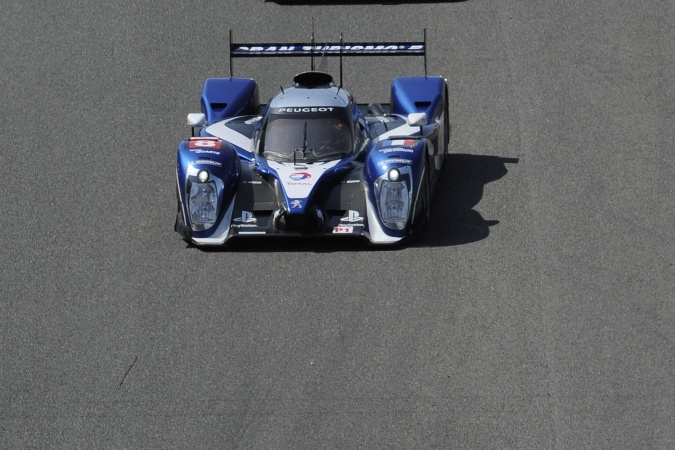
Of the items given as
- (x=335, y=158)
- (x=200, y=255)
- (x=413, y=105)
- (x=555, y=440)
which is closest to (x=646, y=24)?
(x=413, y=105)

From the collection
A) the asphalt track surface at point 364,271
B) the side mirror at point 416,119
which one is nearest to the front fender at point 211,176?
the asphalt track surface at point 364,271

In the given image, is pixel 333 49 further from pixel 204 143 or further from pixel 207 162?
pixel 207 162

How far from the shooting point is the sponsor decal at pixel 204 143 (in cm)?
1664

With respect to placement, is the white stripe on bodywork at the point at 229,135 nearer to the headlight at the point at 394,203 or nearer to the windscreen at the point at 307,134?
the windscreen at the point at 307,134

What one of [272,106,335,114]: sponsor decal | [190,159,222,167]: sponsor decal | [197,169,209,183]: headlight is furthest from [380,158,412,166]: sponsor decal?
[197,169,209,183]: headlight

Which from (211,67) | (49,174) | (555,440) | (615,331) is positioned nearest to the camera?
(555,440)

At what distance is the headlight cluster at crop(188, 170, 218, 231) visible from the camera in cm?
1606

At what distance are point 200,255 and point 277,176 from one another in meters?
1.18

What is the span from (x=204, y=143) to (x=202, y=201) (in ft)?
2.80

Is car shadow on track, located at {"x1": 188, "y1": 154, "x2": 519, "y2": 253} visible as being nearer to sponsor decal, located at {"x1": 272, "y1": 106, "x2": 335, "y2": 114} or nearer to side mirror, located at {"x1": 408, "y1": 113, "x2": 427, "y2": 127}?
side mirror, located at {"x1": 408, "y1": 113, "x2": 427, "y2": 127}

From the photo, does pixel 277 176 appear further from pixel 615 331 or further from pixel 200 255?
pixel 615 331

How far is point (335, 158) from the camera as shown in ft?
55.2

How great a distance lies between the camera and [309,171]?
1647cm

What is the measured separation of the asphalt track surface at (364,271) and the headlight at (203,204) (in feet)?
1.18
